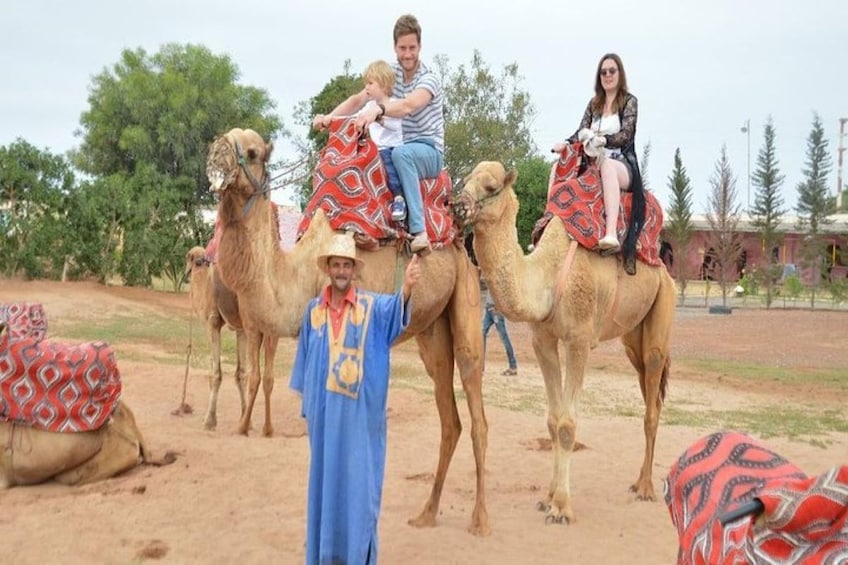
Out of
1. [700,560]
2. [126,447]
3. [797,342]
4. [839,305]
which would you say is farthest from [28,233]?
[839,305]

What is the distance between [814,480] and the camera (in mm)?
1978

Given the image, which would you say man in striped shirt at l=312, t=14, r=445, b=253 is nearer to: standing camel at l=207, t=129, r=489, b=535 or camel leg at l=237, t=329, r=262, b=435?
standing camel at l=207, t=129, r=489, b=535

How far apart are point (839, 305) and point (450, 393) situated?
1197 inches

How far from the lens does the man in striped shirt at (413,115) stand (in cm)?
511

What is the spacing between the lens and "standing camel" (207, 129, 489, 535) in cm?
455

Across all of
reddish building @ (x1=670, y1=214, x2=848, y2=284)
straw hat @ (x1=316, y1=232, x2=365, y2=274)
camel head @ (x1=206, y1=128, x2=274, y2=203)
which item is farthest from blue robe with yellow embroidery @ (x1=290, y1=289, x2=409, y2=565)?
reddish building @ (x1=670, y1=214, x2=848, y2=284)

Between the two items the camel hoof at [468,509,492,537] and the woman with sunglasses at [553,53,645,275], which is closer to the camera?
the camel hoof at [468,509,492,537]

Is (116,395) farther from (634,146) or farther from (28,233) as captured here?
(28,233)

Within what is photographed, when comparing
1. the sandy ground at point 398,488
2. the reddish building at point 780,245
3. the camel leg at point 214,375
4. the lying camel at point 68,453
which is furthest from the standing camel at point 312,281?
the reddish building at point 780,245

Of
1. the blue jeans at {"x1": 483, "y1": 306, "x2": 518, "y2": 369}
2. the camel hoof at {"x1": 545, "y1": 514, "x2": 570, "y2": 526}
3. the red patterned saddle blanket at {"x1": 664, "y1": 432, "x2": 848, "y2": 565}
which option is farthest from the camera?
the blue jeans at {"x1": 483, "y1": 306, "x2": 518, "y2": 369}

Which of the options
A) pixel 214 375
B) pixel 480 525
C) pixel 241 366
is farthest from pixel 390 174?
pixel 241 366

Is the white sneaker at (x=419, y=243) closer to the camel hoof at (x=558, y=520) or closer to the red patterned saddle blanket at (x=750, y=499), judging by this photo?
the camel hoof at (x=558, y=520)

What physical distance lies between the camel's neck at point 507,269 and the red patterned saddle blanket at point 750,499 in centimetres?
278

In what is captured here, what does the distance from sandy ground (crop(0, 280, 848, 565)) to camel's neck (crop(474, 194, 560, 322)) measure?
1.49 meters
